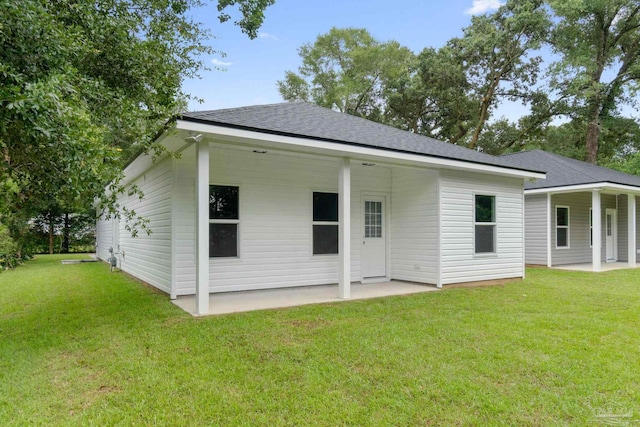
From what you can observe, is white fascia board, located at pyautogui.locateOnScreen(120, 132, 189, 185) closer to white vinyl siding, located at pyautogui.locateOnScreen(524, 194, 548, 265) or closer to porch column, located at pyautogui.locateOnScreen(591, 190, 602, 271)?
porch column, located at pyautogui.locateOnScreen(591, 190, 602, 271)

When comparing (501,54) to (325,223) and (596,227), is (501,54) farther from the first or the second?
(325,223)

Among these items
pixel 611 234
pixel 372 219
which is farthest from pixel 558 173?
pixel 372 219

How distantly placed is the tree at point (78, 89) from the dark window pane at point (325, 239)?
3.64 meters

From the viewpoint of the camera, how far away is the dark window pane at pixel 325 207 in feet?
26.4

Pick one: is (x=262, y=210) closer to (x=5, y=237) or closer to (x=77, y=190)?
(x=77, y=190)

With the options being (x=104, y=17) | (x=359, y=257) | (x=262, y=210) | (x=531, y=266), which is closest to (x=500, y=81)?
(x=531, y=266)

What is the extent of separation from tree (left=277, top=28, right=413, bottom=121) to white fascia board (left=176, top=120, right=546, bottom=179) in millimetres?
16360

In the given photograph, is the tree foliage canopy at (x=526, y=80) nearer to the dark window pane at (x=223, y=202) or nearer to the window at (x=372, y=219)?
the window at (x=372, y=219)

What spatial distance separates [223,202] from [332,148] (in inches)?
91.3

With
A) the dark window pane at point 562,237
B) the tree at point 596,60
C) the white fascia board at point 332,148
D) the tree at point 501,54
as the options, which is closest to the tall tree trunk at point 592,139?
the tree at point 596,60

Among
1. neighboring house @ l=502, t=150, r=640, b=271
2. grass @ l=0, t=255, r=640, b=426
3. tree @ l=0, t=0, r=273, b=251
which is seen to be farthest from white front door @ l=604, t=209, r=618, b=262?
tree @ l=0, t=0, r=273, b=251

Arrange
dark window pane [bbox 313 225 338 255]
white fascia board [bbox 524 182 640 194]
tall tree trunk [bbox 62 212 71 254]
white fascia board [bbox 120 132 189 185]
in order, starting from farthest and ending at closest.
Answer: tall tree trunk [bbox 62 212 71 254], white fascia board [bbox 524 182 640 194], dark window pane [bbox 313 225 338 255], white fascia board [bbox 120 132 189 185]

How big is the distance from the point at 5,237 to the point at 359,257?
35.0ft

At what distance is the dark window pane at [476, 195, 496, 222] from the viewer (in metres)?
8.67
